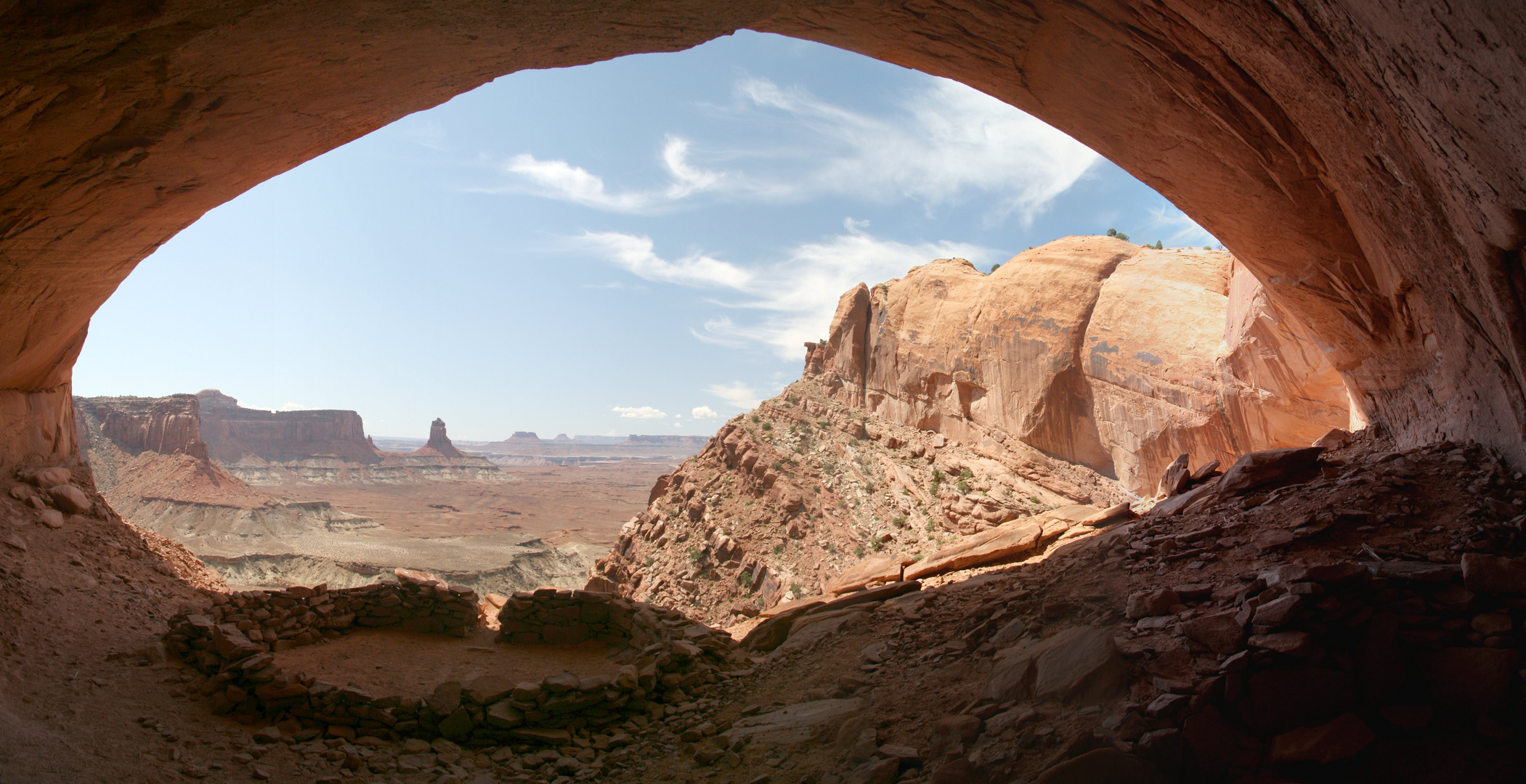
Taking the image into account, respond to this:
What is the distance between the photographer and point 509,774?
20.7 ft

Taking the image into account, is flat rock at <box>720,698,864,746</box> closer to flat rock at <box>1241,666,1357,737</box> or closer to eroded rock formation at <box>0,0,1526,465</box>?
flat rock at <box>1241,666,1357,737</box>

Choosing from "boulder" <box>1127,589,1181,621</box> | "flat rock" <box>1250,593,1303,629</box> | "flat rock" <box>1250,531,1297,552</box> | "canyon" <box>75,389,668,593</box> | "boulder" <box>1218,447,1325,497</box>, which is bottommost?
"canyon" <box>75,389,668,593</box>

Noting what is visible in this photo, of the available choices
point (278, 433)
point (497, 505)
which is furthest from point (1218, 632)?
point (278, 433)

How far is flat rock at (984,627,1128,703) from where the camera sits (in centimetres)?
455

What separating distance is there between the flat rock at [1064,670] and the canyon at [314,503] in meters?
23.2

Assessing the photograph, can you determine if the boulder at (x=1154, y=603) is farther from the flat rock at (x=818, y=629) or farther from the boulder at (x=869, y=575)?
the boulder at (x=869, y=575)

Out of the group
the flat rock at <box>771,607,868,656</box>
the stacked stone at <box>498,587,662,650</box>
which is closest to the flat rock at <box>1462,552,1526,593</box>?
the flat rock at <box>771,607,868,656</box>

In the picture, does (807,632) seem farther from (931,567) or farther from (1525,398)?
(1525,398)

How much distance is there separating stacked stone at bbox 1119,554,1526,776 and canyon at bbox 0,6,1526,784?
20mm

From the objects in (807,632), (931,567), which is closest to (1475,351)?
(931,567)

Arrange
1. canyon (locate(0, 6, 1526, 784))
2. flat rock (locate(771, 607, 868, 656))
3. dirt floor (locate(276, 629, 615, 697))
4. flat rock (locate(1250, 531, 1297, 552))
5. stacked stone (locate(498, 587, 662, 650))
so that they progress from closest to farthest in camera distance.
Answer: canyon (locate(0, 6, 1526, 784))
flat rock (locate(1250, 531, 1297, 552))
dirt floor (locate(276, 629, 615, 697))
flat rock (locate(771, 607, 868, 656))
stacked stone (locate(498, 587, 662, 650))

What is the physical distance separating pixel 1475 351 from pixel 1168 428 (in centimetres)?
1120

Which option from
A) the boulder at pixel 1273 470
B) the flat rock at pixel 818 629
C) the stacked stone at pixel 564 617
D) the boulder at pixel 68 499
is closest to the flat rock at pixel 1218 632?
the boulder at pixel 1273 470

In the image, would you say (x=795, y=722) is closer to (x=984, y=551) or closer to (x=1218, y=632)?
Result: (x=1218, y=632)
